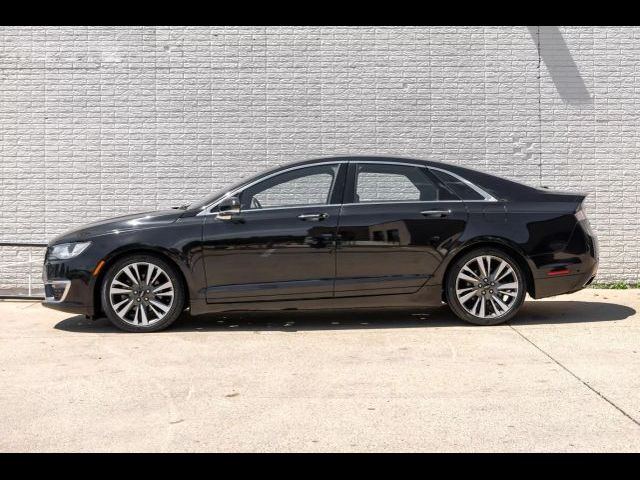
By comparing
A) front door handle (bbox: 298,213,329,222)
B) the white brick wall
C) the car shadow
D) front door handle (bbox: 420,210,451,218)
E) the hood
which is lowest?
the car shadow

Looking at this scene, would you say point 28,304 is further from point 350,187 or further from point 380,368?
point 380,368

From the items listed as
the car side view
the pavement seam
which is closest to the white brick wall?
the car side view

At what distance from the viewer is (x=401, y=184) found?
25.0 feet

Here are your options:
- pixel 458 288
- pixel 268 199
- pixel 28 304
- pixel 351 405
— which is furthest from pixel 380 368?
pixel 28 304

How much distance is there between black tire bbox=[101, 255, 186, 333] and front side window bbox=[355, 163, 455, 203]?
5.74ft

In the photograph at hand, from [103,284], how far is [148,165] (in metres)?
3.51

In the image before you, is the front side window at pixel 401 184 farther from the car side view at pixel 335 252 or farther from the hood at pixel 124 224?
the hood at pixel 124 224

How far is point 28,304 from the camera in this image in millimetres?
9453

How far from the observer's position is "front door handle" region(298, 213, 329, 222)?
748 centimetres

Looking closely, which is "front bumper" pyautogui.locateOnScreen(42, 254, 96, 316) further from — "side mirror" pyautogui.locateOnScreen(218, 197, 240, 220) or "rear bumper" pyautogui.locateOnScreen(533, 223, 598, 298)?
"rear bumper" pyautogui.locateOnScreen(533, 223, 598, 298)

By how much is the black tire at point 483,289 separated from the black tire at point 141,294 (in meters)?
2.35

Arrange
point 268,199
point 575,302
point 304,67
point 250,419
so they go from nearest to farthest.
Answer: point 250,419 → point 268,199 → point 575,302 → point 304,67

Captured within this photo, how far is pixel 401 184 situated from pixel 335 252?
86cm

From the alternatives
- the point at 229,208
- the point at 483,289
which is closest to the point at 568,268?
the point at 483,289
